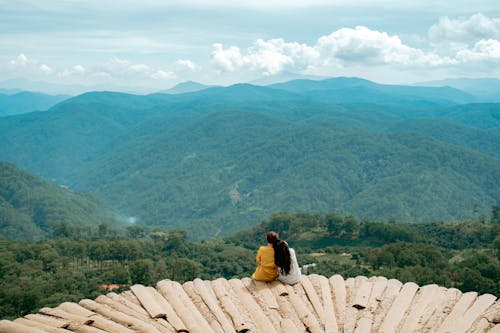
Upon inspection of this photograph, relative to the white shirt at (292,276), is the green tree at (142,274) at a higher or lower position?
lower

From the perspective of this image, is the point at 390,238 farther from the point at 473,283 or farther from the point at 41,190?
the point at 41,190

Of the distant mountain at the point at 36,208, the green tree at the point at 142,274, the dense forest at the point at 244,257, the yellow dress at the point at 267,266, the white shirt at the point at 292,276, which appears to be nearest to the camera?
the white shirt at the point at 292,276

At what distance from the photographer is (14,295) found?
46.4 meters

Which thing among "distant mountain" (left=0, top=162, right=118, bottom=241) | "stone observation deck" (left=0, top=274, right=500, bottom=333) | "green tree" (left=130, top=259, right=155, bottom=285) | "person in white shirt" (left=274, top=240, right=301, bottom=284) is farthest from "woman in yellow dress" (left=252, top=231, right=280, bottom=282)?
"distant mountain" (left=0, top=162, right=118, bottom=241)

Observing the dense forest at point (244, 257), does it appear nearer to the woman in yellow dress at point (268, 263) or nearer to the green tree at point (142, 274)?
the green tree at point (142, 274)

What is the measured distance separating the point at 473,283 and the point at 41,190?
151310mm

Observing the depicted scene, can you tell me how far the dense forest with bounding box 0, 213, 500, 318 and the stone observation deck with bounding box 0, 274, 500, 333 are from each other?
36.3m

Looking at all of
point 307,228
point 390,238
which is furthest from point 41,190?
point 390,238

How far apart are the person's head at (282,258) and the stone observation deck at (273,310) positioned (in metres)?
0.53

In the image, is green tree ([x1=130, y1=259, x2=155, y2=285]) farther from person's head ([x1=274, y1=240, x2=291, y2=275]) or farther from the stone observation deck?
person's head ([x1=274, y1=240, x2=291, y2=275])

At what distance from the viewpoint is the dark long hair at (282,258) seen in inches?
538

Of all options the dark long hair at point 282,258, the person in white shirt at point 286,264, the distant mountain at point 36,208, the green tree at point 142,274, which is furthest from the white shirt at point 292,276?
the distant mountain at point 36,208

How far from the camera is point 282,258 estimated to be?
44.8 feet

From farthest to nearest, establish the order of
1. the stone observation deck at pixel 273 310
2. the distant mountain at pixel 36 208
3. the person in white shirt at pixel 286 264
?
the distant mountain at pixel 36 208 < the person in white shirt at pixel 286 264 < the stone observation deck at pixel 273 310
